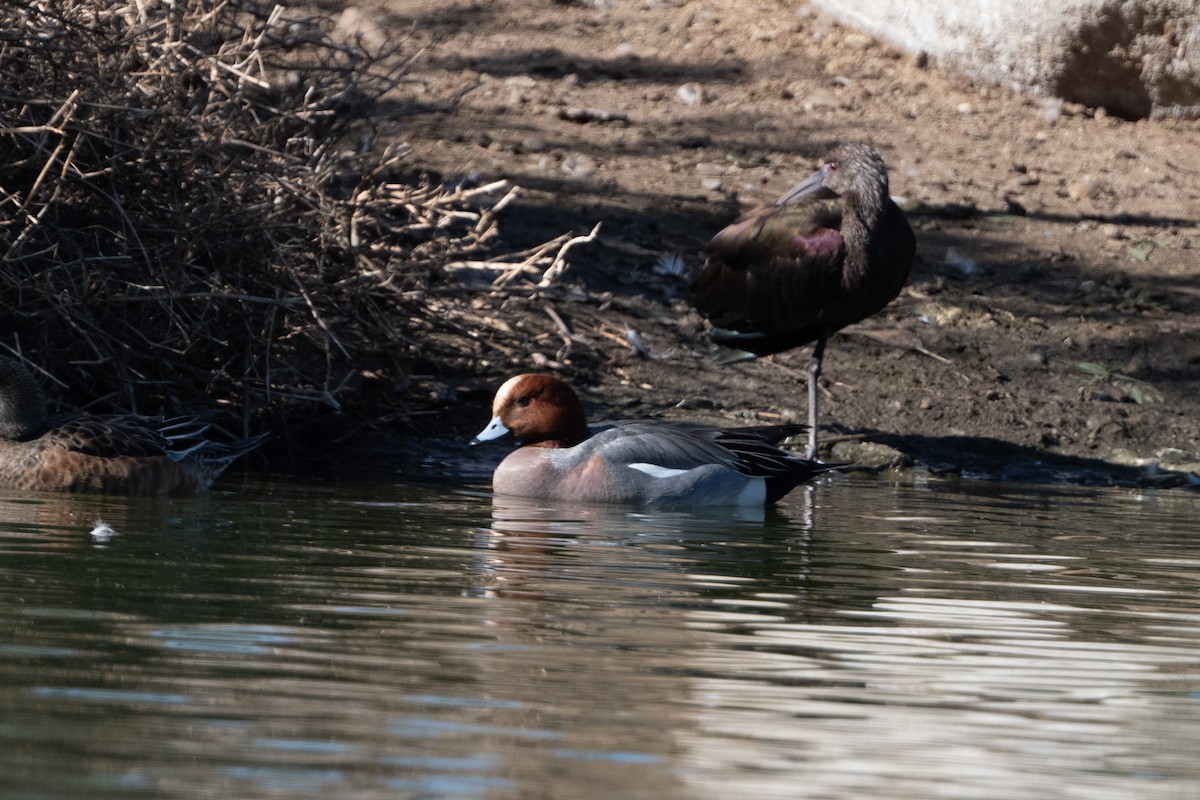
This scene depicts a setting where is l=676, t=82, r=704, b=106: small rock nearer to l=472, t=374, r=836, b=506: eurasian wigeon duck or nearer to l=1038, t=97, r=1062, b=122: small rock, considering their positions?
l=1038, t=97, r=1062, b=122: small rock

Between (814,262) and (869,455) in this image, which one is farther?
(869,455)

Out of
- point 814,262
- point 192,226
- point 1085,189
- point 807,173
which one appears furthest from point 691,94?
point 192,226

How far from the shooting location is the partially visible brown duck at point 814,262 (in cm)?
860

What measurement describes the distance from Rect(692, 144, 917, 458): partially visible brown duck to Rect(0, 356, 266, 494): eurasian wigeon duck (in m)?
3.03

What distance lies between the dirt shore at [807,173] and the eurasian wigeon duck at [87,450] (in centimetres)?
198

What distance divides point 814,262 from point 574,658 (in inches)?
199

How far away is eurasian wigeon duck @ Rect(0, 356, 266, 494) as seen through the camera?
6.73 m

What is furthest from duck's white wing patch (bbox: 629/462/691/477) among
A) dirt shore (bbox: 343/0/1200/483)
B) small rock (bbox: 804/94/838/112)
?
small rock (bbox: 804/94/838/112)

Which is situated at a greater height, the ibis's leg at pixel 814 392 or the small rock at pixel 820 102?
the small rock at pixel 820 102

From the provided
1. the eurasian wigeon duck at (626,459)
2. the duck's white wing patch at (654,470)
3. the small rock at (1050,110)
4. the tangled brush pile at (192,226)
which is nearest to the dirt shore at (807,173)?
the small rock at (1050,110)

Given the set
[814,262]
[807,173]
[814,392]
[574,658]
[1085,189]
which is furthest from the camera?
[1085,189]

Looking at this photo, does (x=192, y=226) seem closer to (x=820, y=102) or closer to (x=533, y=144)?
(x=533, y=144)

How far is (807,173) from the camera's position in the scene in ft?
39.2

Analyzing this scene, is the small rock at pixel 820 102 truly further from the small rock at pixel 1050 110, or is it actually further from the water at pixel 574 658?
the water at pixel 574 658
